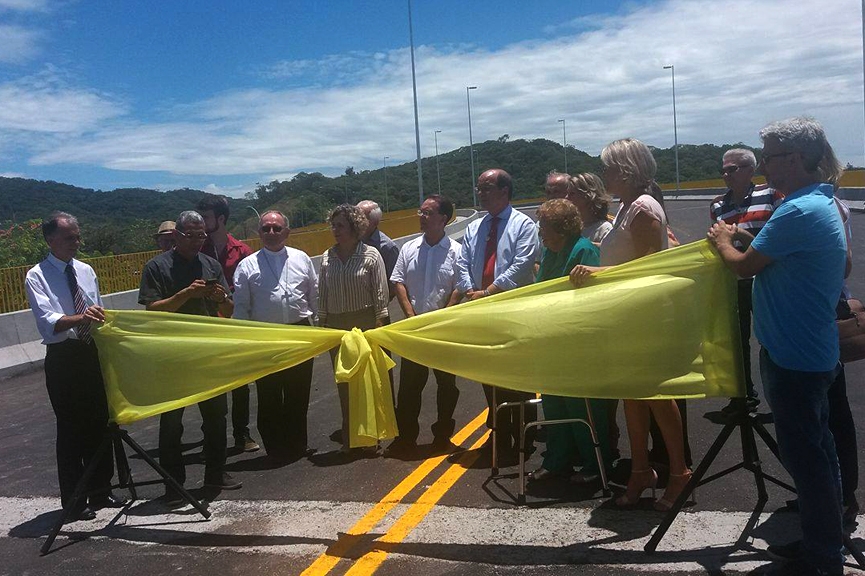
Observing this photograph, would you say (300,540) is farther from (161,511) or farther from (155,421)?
(155,421)

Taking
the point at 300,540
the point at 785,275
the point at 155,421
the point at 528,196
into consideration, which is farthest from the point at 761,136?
the point at 528,196

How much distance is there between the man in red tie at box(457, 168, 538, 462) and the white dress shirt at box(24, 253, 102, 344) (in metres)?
2.87

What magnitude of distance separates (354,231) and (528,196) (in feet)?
244

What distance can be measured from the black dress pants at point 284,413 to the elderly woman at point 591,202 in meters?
2.51

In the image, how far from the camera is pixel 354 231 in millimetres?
6555

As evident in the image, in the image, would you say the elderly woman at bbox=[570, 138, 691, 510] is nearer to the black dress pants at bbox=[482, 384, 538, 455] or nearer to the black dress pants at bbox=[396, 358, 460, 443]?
the black dress pants at bbox=[482, 384, 538, 455]

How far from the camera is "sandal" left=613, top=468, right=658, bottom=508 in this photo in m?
4.93

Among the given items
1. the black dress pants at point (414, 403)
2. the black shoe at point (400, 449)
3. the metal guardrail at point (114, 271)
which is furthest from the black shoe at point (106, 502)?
the metal guardrail at point (114, 271)

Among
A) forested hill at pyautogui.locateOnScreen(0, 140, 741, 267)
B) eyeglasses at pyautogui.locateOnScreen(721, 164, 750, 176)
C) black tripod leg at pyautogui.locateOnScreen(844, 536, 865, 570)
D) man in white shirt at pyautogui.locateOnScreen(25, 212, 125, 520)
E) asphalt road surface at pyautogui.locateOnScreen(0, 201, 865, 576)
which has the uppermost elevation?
forested hill at pyautogui.locateOnScreen(0, 140, 741, 267)

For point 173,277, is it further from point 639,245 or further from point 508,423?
point 639,245

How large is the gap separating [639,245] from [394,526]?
2.27 m

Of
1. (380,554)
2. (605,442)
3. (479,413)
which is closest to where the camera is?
(380,554)

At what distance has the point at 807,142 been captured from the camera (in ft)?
12.4

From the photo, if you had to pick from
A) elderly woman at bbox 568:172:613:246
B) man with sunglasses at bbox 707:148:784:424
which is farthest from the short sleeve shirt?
man with sunglasses at bbox 707:148:784:424
